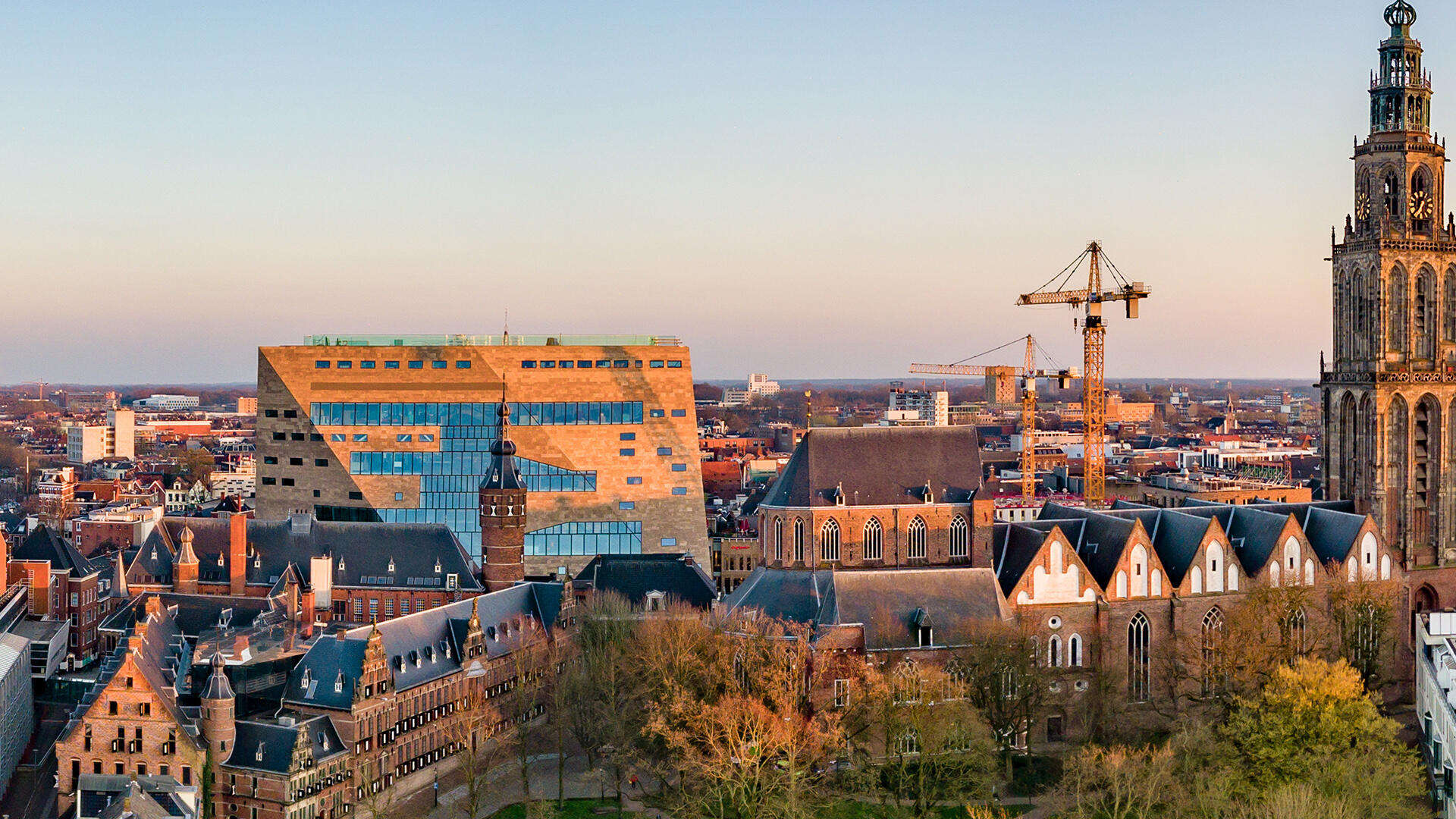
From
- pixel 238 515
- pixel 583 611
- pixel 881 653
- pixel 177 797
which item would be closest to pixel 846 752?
pixel 881 653

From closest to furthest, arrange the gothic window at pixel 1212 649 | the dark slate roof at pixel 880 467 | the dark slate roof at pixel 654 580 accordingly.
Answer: the gothic window at pixel 1212 649 → the dark slate roof at pixel 880 467 → the dark slate roof at pixel 654 580

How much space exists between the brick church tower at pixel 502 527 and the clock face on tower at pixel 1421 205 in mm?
75235

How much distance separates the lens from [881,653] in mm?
100188

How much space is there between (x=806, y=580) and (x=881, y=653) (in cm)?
780

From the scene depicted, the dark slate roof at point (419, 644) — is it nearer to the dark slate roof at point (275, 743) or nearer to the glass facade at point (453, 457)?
the dark slate roof at point (275, 743)

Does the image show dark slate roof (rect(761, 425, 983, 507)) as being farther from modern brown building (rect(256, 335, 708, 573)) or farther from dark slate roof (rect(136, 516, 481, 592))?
modern brown building (rect(256, 335, 708, 573))

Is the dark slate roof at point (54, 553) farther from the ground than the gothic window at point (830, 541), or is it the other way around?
the gothic window at point (830, 541)

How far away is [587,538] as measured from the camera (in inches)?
6486

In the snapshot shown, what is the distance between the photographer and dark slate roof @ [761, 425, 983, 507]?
107 meters

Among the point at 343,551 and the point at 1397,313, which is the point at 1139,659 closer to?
the point at 1397,313

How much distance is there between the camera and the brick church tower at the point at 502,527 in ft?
407

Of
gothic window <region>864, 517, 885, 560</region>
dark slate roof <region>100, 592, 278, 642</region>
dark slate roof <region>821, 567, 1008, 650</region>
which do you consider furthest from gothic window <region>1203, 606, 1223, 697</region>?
dark slate roof <region>100, 592, 278, 642</region>

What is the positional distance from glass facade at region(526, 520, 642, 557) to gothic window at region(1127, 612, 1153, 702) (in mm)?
67255

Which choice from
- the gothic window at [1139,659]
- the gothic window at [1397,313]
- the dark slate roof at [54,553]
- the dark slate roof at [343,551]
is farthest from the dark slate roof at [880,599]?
the dark slate roof at [54,553]
